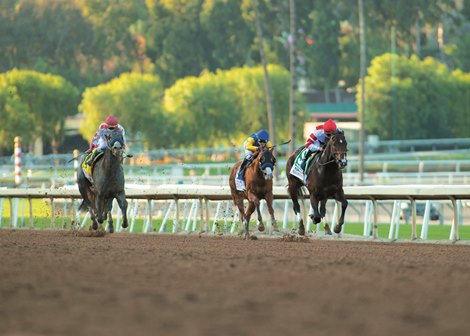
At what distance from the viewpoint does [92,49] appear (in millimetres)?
102375

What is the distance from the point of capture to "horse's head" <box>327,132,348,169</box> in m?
18.2

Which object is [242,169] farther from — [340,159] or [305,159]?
[340,159]

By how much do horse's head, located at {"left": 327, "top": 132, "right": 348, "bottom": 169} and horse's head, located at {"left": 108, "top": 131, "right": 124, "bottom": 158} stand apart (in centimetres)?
266

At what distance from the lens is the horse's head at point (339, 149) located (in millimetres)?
18203

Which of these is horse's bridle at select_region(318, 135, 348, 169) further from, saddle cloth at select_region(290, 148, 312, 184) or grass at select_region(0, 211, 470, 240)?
grass at select_region(0, 211, 470, 240)

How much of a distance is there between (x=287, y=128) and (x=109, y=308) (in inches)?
2532

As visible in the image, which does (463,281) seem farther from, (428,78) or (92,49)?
(92,49)

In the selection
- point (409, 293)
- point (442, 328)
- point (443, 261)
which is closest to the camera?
point (442, 328)

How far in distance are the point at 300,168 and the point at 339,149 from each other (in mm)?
1458

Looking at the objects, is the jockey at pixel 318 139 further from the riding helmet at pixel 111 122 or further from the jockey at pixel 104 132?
the riding helmet at pixel 111 122

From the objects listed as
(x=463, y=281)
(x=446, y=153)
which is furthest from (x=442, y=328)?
(x=446, y=153)

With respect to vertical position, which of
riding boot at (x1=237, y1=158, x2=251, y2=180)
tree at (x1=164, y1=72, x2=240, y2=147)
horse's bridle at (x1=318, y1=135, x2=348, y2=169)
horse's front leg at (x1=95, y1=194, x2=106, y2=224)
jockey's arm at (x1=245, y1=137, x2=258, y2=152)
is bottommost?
horse's front leg at (x1=95, y1=194, x2=106, y2=224)

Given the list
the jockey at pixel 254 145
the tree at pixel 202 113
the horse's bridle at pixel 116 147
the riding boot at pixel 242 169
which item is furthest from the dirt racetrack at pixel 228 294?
the tree at pixel 202 113

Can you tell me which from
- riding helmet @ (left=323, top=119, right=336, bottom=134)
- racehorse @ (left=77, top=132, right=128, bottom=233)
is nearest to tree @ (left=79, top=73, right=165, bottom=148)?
racehorse @ (left=77, top=132, right=128, bottom=233)
